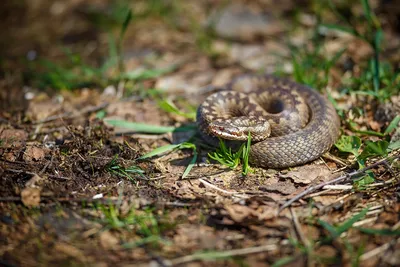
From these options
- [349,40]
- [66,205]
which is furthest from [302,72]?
[66,205]

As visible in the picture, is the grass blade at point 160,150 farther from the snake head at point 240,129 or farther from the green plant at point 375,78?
the green plant at point 375,78

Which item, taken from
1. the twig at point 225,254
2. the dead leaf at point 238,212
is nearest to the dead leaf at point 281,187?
the dead leaf at point 238,212

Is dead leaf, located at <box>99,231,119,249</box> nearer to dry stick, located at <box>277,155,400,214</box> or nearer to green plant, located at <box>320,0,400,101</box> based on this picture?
dry stick, located at <box>277,155,400,214</box>

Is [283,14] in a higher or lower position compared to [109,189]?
higher

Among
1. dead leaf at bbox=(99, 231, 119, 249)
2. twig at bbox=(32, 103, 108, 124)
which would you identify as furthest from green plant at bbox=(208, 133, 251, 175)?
twig at bbox=(32, 103, 108, 124)

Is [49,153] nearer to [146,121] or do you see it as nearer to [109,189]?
[109,189]
